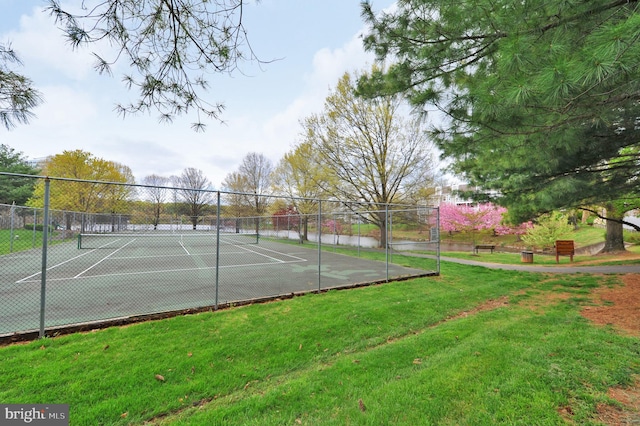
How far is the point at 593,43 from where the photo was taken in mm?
2158

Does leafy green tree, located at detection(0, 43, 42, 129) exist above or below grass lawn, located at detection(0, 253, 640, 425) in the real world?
above

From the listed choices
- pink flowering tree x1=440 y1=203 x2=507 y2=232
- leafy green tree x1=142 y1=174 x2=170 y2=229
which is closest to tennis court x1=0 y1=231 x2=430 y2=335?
leafy green tree x1=142 y1=174 x2=170 y2=229

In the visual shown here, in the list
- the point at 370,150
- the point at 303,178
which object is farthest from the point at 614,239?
the point at 303,178

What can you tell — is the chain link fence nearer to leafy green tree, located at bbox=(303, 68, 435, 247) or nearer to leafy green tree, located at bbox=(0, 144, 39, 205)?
leafy green tree, located at bbox=(303, 68, 435, 247)

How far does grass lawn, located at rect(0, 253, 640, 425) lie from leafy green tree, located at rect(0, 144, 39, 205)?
2117 centimetres

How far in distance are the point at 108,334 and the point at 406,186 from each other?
1430cm

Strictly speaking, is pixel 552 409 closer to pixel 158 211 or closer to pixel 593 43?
pixel 593 43

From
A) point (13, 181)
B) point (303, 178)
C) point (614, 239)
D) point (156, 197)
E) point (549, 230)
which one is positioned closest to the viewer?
point (156, 197)

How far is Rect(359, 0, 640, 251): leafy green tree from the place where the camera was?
2281 millimetres

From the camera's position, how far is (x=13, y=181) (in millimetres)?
20438

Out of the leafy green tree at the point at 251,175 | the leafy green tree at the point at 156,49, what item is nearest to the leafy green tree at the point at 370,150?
the leafy green tree at the point at 156,49

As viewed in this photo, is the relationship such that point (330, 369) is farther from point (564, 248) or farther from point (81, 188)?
point (81, 188)

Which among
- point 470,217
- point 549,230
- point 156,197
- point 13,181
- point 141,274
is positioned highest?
point 13,181

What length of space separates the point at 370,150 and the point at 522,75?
1234 centimetres
